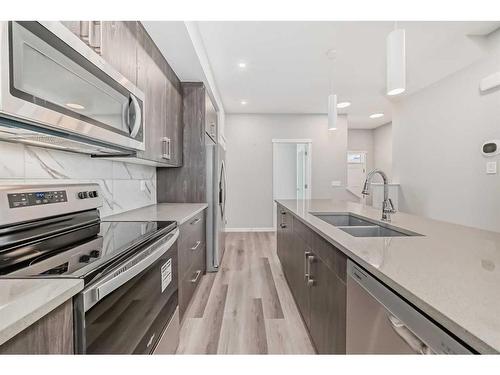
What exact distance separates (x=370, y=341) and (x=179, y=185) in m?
2.57

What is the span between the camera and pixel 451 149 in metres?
3.62

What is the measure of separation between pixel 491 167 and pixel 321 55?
94.8 inches

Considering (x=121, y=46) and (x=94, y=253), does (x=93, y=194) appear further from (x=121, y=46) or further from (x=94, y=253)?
(x=121, y=46)

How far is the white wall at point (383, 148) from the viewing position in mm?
6883

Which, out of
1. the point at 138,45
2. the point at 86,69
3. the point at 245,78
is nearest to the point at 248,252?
the point at 245,78

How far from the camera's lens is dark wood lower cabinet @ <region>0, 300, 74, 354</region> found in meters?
0.54

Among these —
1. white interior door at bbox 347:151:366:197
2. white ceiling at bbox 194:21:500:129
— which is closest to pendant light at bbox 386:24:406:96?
white ceiling at bbox 194:21:500:129

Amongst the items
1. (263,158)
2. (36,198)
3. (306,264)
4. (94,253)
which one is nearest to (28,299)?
(94,253)

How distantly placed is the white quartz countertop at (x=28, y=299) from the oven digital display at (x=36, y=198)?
1.61 feet

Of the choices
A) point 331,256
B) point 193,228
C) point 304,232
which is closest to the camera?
point 331,256

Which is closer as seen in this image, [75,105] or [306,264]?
[75,105]

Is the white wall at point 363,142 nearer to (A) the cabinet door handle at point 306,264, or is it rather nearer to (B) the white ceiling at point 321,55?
(B) the white ceiling at point 321,55

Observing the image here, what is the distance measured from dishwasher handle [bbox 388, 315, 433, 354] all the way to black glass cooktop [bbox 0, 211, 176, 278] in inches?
36.4
